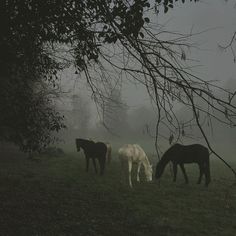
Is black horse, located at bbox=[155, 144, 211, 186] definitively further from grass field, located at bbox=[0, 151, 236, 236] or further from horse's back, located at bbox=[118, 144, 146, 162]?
horse's back, located at bbox=[118, 144, 146, 162]

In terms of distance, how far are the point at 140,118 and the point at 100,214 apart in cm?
9969

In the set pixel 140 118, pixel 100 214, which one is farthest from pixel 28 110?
pixel 140 118

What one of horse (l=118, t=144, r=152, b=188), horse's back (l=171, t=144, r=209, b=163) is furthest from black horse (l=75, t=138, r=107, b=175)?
horse's back (l=171, t=144, r=209, b=163)

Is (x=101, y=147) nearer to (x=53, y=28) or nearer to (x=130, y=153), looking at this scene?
(x=130, y=153)

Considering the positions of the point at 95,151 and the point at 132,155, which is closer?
the point at 132,155

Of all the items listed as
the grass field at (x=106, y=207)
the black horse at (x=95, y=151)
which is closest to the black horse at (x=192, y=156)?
the grass field at (x=106, y=207)

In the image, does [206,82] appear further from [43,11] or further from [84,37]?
[43,11]

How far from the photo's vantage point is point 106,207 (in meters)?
12.1

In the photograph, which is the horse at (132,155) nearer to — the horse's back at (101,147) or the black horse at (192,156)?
the black horse at (192,156)

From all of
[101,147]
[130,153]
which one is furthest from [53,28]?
[101,147]

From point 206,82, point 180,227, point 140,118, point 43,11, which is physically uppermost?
point 140,118

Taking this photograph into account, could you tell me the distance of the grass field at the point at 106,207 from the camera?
32.6ft

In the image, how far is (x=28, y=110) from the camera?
12.1m

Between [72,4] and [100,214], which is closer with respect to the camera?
[72,4]
